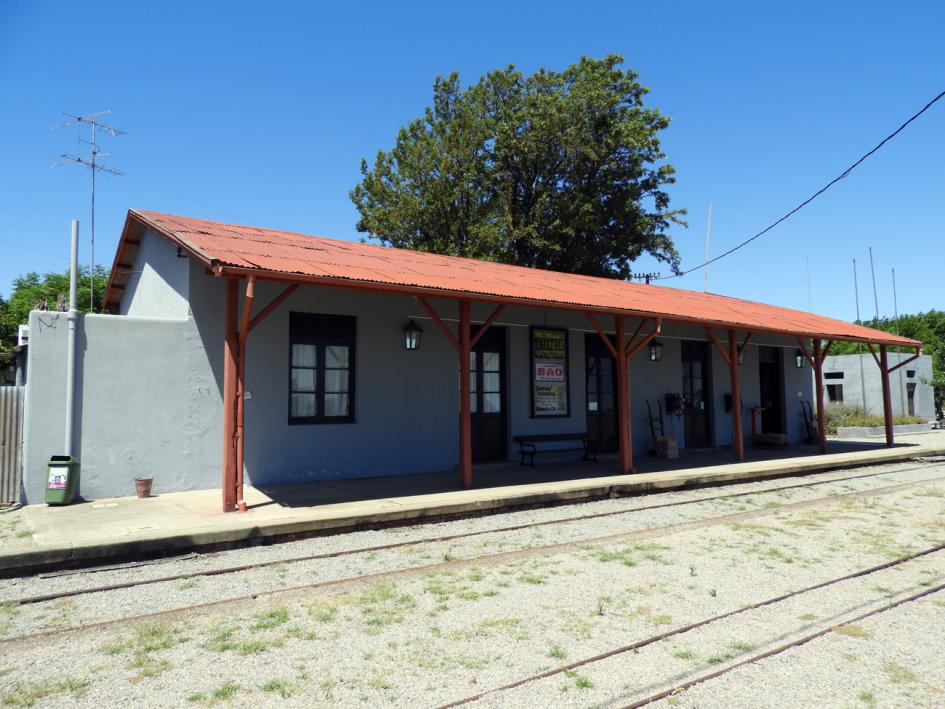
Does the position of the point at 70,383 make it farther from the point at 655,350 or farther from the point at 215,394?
the point at 655,350

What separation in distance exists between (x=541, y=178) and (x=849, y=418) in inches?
561

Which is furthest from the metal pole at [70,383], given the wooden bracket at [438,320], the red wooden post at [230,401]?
the wooden bracket at [438,320]

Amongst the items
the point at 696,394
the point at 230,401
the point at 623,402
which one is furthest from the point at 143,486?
the point at 696,394

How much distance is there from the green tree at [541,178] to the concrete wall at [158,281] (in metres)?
14.6

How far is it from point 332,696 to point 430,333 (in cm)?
777

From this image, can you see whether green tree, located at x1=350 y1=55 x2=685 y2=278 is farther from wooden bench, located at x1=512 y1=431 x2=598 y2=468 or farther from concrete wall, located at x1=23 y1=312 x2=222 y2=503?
concrete wall, located at x1=23 y1=312 x2=222 y2=503

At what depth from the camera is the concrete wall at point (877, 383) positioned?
1017 inches

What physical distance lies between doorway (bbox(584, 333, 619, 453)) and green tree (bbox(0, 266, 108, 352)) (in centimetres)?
2207

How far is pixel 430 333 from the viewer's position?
35.1ft

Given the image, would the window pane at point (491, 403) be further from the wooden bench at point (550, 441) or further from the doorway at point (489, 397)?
the wooden bench at point (550, 441)

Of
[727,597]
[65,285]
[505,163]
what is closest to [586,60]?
[505,163]

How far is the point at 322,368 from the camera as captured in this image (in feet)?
31.3

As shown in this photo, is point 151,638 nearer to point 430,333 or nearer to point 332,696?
point 332,696

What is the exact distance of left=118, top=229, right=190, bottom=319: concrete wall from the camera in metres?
9.08
